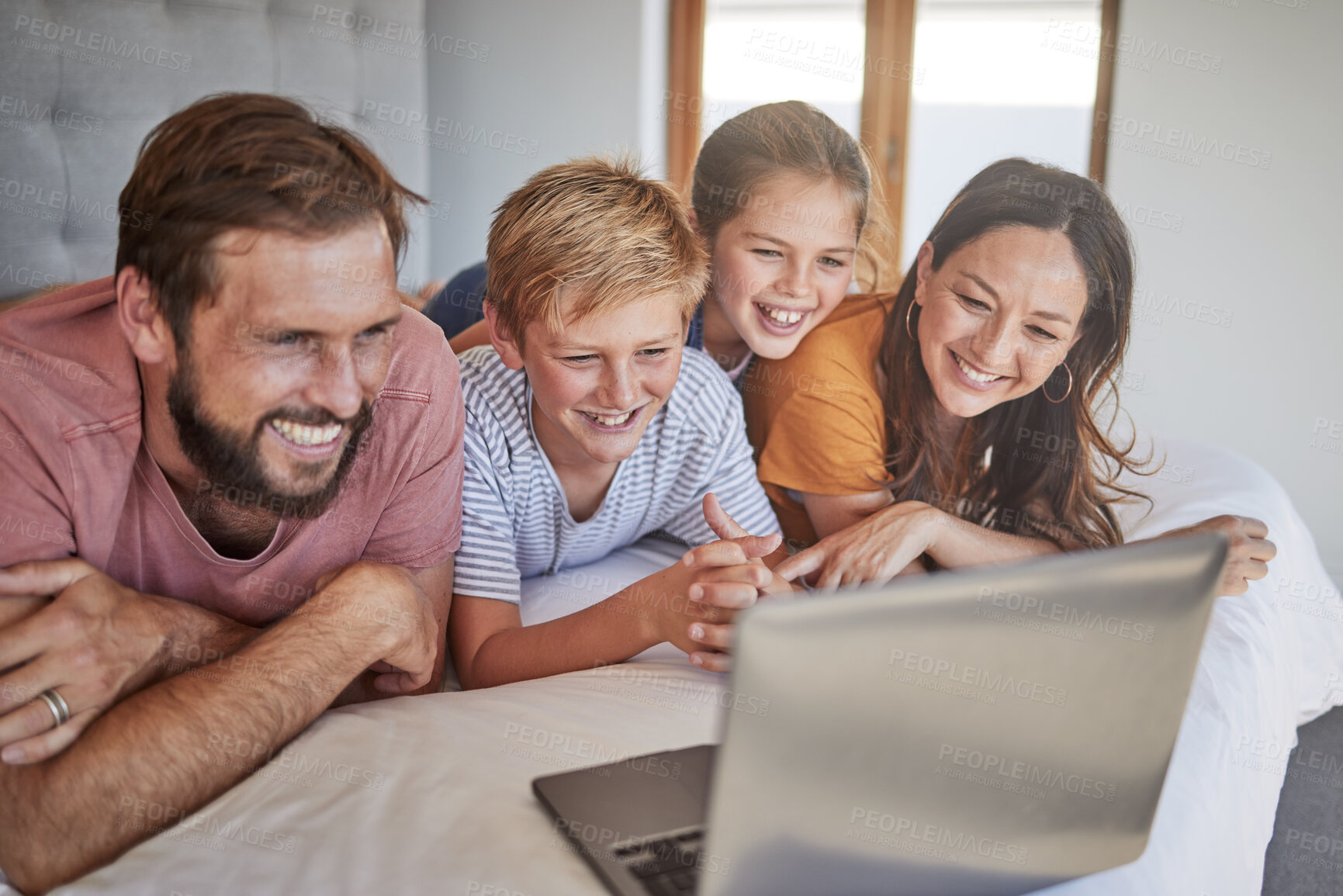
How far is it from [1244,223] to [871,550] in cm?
195

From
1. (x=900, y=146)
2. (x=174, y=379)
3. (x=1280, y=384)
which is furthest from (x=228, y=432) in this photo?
(x=1280, y=384)

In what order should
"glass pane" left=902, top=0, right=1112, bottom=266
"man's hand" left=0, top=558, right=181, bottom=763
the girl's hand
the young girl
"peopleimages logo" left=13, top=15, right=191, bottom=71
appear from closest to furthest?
1. "man's hand" left=0, top=558, right=181, bottom=763
2. the girl's hand
3. the young girl
4. "peopleimages logo" left=13, top=15, right=191, bottom=71
5. "glass pane" left=902, top=0, right=1112, bottom=266

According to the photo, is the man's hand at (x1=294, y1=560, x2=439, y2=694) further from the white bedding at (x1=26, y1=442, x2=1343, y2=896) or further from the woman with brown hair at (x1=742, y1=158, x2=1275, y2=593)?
the woman with brown hair at (x1=742, y1=158, x2=1275, y2=593)

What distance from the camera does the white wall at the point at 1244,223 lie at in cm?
254

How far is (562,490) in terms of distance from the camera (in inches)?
51.4

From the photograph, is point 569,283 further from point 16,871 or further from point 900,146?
point 900,146

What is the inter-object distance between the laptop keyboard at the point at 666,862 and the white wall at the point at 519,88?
245 centimetres

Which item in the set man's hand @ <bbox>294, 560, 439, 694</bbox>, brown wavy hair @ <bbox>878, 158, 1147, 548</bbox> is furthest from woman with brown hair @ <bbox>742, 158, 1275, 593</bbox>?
man's hand @ <bbox>294, 560, 439, 694</bbox>

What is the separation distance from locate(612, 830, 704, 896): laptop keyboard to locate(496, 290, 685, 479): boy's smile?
1.84 ft

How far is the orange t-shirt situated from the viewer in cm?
142

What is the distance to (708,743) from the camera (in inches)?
36.1

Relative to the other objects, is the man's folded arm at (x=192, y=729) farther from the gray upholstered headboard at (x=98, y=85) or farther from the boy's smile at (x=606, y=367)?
the gray upholstered headboard at (x=98, y=85)

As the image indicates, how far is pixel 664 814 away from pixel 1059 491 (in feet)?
3.20

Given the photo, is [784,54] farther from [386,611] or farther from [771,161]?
[386,611]
